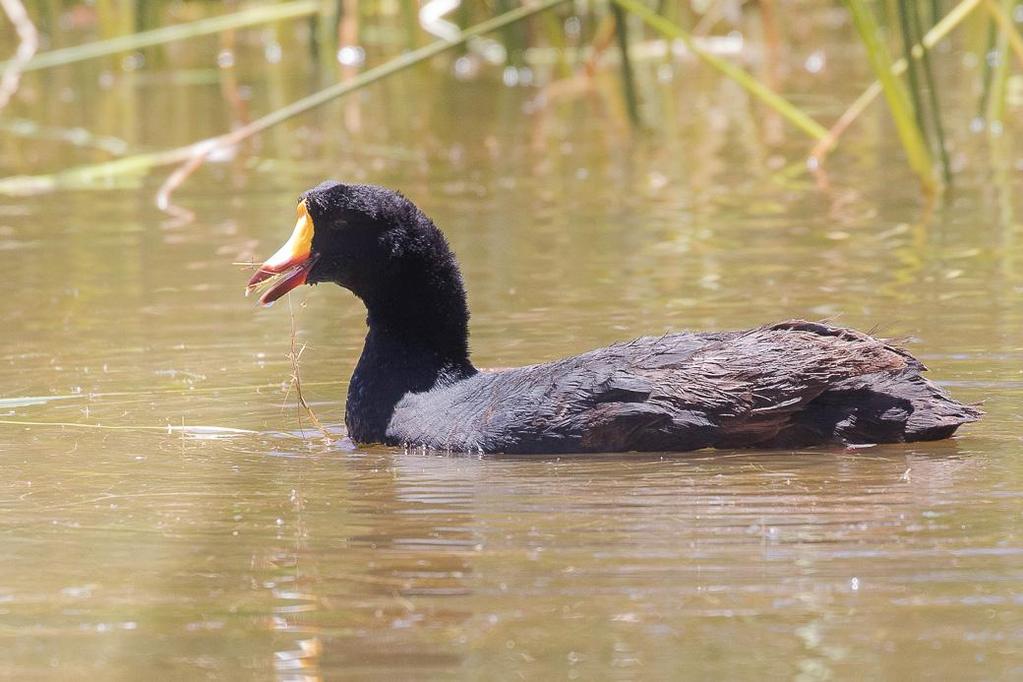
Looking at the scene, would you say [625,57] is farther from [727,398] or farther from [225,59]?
[225,59]

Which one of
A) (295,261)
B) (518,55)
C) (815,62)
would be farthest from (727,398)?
(815,62)

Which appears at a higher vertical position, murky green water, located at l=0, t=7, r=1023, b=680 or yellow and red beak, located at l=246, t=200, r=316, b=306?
yellow and red beak, located at l=246, t=200, r=316, b=306

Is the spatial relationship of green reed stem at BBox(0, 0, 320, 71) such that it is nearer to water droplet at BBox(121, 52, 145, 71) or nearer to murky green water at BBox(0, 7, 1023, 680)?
murky green water at BBox(0, 7, 1023, 680)

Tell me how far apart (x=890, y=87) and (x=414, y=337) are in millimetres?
3437

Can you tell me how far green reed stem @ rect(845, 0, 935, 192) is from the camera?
27.7ft

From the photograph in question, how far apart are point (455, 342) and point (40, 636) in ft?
8.32

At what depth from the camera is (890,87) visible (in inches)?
354

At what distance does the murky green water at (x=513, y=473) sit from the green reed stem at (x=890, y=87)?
1.52 ft

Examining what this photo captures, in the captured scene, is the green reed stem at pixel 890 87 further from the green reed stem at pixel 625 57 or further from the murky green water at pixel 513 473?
the green reed stem at pixel 625 57

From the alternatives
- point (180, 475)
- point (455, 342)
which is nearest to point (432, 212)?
point (455, 342)

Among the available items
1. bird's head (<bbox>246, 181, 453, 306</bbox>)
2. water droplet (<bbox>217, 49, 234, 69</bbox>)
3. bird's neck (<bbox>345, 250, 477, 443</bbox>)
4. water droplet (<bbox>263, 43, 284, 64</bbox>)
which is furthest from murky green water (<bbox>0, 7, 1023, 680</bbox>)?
water droplet (<bbox>263, 43, 284, 64</bbox>)

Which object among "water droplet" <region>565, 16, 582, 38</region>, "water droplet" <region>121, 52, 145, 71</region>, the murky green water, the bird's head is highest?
"water droplet" <region>121, 52, 145, 71</region>

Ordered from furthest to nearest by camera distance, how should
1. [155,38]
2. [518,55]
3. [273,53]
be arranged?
1. [273,53]
2. [518,55]
3. [155,38]

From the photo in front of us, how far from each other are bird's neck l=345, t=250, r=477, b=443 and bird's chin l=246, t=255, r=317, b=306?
0.85 ft
